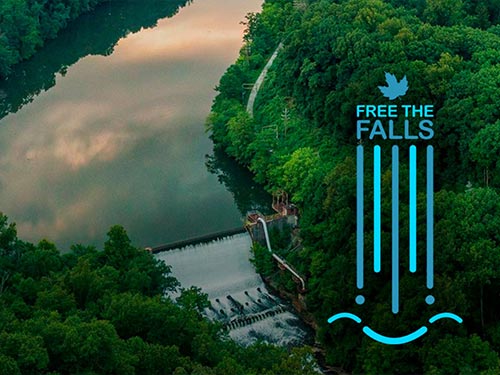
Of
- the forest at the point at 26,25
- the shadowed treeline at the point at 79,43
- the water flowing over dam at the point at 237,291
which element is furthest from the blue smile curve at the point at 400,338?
the forest at the point at 26,25

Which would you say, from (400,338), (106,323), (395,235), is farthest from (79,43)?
(106,323)

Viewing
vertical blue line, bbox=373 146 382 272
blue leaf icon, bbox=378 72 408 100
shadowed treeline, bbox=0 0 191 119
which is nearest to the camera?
vertical blue line, bbox=373 146 382 272

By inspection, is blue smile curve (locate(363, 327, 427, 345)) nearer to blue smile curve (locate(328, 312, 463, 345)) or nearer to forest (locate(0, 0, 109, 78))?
blue smile curve (locate(328, 312, 463, 345))

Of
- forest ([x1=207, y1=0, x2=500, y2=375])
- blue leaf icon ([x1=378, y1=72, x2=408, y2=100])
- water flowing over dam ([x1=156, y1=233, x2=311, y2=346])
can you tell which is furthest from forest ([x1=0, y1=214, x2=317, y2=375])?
blue leaf icon ([x1=378, y1=72, x2=408, y2=100])

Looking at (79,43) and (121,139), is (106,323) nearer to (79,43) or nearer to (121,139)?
(121,139)

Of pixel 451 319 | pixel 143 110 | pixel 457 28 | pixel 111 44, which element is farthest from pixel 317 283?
pixel 111 44

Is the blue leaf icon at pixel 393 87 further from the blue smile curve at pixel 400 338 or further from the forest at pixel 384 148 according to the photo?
the blue smile curve at pixel 400 338
